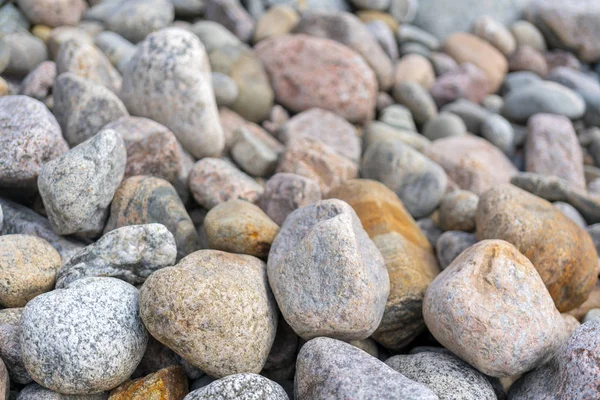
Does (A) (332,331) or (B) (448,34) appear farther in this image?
(B) (448,34)

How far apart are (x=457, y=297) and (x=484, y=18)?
240 inches

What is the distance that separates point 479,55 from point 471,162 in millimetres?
2770

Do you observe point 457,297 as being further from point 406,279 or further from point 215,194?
point 215,194

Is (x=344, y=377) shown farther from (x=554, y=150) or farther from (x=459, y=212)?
(x=554, y=150)

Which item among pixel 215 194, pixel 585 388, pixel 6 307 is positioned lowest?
pixel 6 307

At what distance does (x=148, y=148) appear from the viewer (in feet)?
11.4

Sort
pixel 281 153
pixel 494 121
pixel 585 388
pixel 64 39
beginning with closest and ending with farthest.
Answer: pixel 585 388, pixel 281 153, pixel 64 39, pixel 494 121

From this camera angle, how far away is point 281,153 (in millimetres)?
4289

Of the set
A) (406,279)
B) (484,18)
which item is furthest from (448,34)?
(406,279)

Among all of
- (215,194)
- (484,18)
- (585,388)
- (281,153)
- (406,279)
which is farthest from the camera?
(484,18)

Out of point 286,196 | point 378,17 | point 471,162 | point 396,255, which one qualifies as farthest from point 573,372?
point 378,17

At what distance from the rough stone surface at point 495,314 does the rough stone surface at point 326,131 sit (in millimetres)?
2222

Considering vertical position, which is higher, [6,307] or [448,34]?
[448,34]

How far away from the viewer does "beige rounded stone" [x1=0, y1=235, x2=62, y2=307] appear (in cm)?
269
